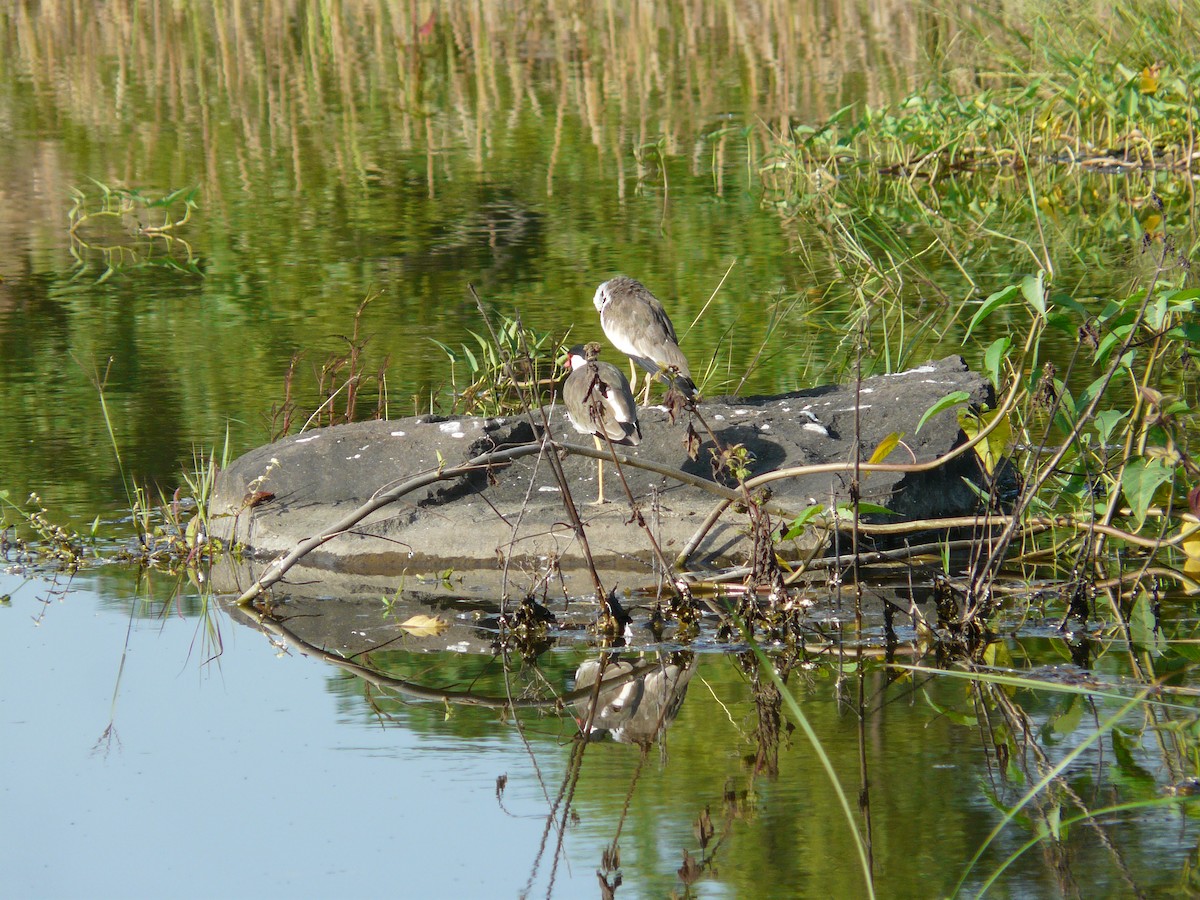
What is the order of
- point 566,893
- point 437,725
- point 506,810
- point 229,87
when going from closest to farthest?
point 566,893 → point 506,810 → point 437,725 → point 229,87

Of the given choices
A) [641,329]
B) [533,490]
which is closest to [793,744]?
[533,490]

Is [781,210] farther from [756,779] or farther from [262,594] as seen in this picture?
[756,779]

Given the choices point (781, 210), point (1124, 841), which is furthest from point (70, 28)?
point (1124, 841)

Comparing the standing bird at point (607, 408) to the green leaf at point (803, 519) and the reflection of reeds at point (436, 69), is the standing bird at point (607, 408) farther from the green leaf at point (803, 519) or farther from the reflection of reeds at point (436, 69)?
the reflection of reeds at point (436, 69)

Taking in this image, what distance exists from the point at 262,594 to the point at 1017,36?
9.50 m

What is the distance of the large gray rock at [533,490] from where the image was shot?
17.5 feet

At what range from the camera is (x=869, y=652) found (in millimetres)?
4391

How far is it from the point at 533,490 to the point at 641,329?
1.06 metres

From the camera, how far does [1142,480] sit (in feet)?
15.1

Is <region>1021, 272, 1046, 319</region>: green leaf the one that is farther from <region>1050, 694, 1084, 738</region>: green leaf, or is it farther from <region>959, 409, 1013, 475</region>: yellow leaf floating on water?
<region>1050, 694, 1084, 738</region>: green leaf

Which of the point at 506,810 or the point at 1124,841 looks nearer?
the point at 1124,841

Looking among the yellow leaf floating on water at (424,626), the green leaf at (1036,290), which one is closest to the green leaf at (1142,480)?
the green leaf at (1036,290)

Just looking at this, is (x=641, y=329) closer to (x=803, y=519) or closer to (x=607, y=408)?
(x=607, y=408)

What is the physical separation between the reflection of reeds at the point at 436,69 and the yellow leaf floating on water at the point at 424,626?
828 centimetres
